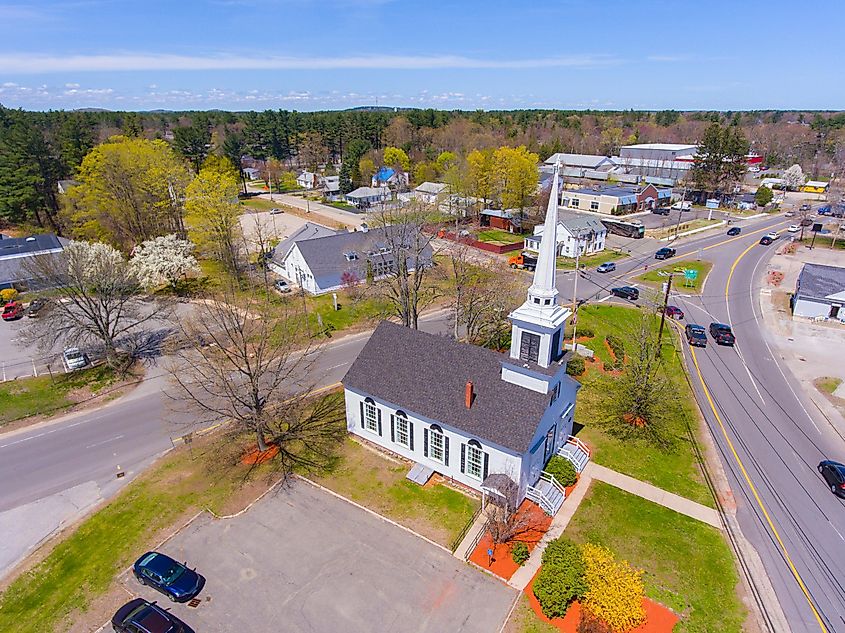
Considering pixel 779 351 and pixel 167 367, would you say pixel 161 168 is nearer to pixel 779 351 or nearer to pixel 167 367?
pixel 167 367

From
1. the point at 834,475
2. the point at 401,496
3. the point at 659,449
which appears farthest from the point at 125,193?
the point at 834,475

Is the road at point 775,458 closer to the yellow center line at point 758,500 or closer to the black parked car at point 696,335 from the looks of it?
the yellow center line at point 758,500

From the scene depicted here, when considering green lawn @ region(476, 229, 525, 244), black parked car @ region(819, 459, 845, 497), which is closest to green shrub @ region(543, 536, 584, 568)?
black parked car @ region(819, 459, 845, 497)

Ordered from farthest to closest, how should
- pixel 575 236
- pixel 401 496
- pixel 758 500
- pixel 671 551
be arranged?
pixel 575 236 → pixel 401 496 → pixel 758 500 → pixel 671 551

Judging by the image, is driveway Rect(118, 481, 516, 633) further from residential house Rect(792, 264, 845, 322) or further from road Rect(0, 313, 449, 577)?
residential house Rect(792, 264, 845, 322)

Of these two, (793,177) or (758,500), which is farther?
(793,177)

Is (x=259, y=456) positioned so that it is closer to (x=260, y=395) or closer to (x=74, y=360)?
(x=260, y=395)

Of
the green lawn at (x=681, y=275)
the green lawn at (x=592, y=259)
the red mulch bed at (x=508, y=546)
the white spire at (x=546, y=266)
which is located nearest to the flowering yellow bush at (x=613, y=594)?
the red mulch bed at (x=508, y=546)
